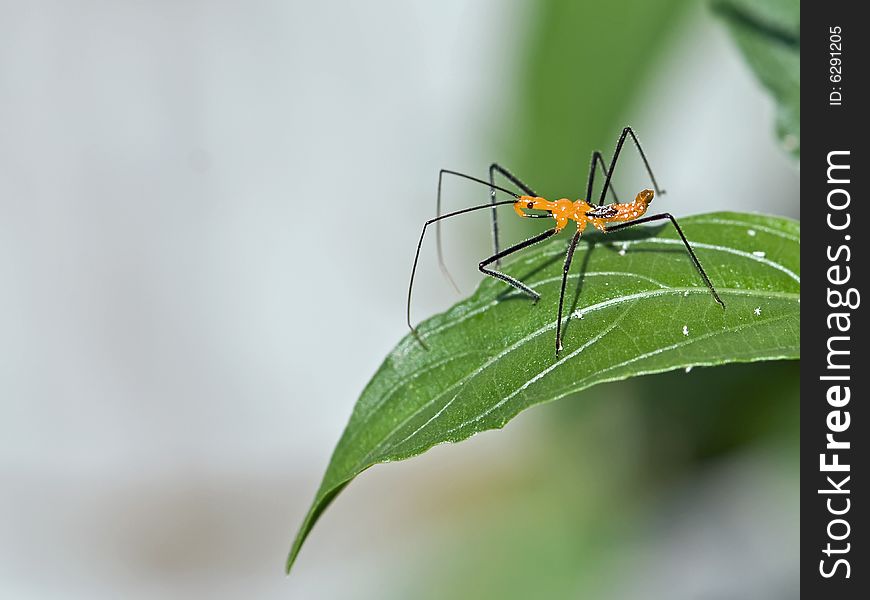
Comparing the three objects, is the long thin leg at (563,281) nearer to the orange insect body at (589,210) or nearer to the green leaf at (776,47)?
the orange insect body at (589,210)

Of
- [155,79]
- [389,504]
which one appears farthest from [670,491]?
[155,79]

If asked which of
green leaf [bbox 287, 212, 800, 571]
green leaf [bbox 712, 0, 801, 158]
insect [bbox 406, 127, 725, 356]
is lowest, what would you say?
green leaf [bbox 287, 212, 800, 571]

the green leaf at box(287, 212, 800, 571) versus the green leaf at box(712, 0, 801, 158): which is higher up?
the green leaf at box(712, 0, 801, 158)

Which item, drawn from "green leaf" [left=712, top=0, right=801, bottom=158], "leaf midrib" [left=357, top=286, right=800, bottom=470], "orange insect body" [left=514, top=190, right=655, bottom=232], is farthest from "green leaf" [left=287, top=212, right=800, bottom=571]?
"green leaf" [left=712, top=0, right=801, bottom=158]

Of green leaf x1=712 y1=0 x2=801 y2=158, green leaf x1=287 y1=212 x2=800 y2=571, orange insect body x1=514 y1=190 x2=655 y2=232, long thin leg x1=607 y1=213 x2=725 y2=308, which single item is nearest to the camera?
green leaf x1=287 y1=212 x2=800 y2=571
